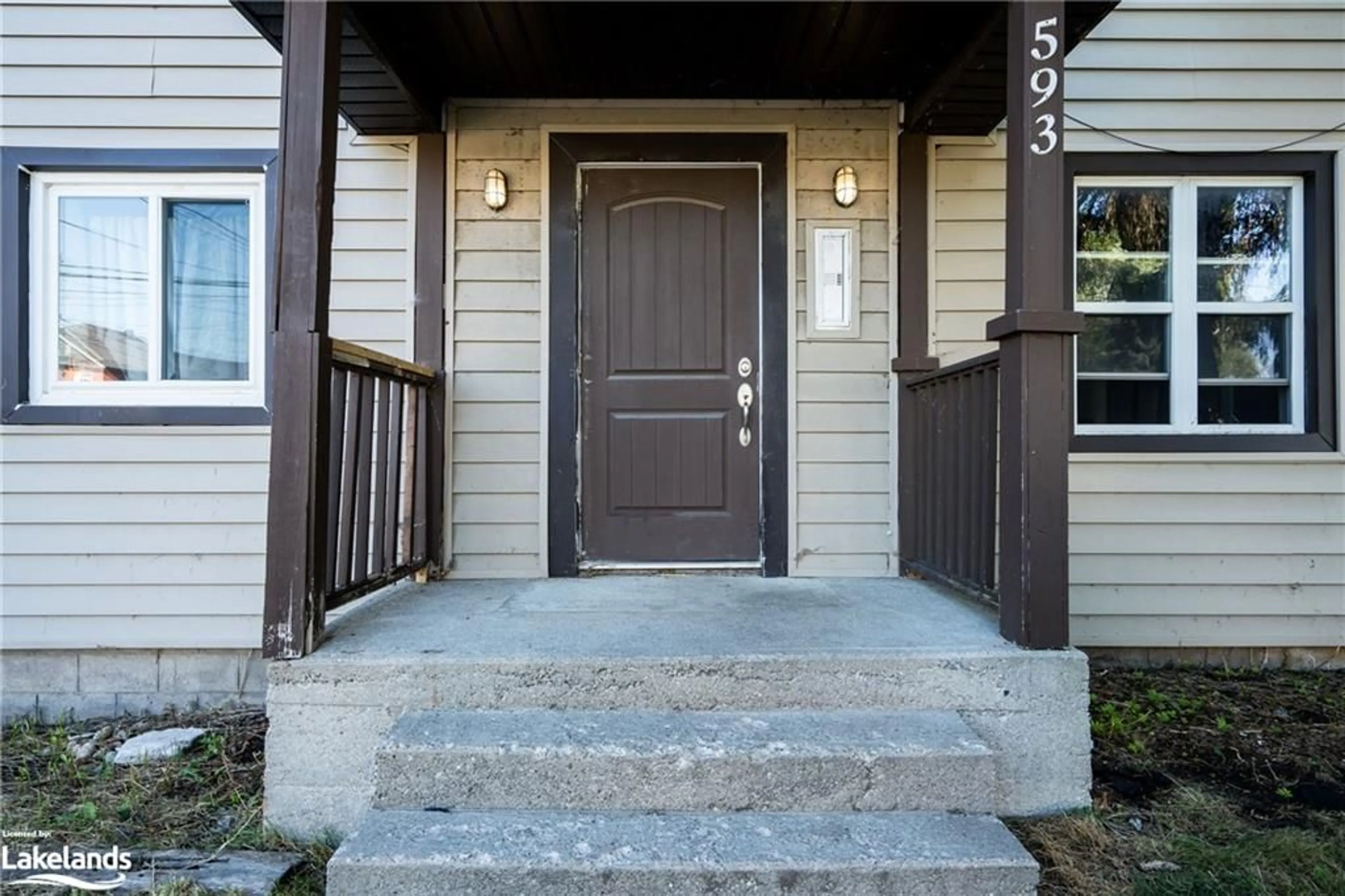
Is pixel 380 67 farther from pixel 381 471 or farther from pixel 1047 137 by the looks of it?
pixel 1047 137

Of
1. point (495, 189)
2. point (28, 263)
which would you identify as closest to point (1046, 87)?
point (495, 189)

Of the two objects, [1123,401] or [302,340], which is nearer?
[302,340]

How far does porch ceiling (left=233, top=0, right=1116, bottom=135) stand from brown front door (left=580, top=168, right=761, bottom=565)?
0.41m

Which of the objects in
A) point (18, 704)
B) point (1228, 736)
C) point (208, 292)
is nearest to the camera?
point (1228, 736)

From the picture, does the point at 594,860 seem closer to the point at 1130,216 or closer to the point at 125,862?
the point at 125,862

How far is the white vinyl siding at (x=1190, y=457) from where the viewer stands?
11.4ft

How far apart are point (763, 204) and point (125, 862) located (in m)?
3.25

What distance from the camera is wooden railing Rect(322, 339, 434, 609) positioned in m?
2.45

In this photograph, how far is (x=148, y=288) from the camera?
136 inches

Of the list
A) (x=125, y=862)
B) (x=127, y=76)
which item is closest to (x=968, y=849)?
(x=125, y=862)

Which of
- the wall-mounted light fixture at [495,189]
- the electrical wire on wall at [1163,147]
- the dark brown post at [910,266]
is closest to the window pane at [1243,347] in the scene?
the electrical wire on wall at [1163,147]

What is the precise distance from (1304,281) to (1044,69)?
2218mm

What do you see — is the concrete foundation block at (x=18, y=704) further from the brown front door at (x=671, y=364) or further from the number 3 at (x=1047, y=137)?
the number 3 at (x=1047, y=137)

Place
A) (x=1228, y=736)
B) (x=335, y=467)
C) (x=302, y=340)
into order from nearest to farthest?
(x=302, y=340) < (x=335, y=467) < (x=1228, y=736)
